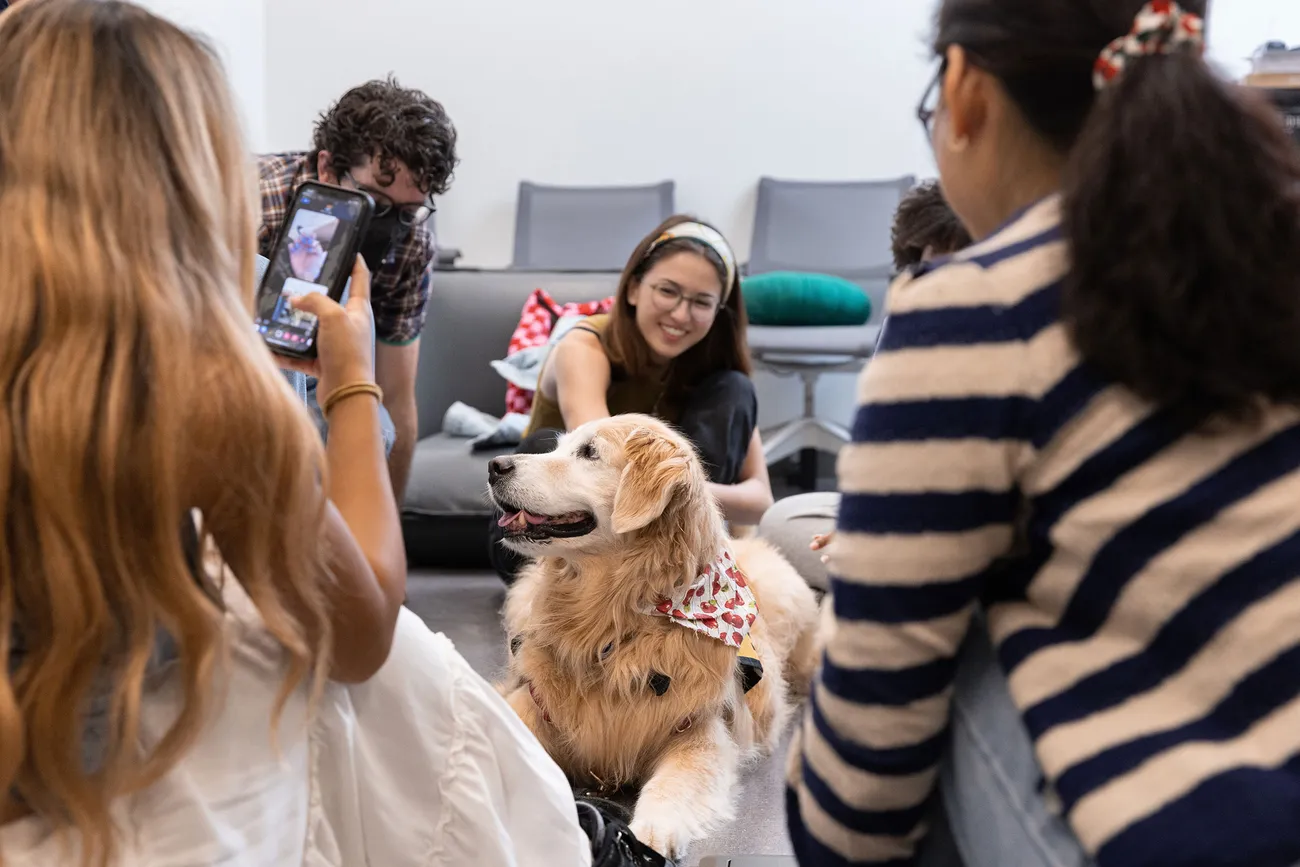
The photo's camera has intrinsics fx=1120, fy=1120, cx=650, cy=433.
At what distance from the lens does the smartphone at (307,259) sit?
1.24 metres

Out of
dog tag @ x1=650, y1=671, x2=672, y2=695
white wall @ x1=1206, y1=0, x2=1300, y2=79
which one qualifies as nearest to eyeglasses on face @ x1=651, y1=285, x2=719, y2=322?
dog tag @ x1=650, y1=671, x2=672, y2=695

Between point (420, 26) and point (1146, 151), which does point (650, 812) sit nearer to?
point (1146, 151)

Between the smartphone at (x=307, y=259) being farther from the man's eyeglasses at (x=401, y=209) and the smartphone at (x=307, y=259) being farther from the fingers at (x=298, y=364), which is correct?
the man's eyeglasses at (x=401, y=209)

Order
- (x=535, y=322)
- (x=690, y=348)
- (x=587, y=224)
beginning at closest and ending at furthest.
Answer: (x=690, y=348) < (x=535, y=322) < (x=587, y=224)

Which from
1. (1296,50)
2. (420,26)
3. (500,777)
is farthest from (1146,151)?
(420,26)

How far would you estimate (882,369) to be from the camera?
0.74 meters

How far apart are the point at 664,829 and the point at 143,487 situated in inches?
44.6

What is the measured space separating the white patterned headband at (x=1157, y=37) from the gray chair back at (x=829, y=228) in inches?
165

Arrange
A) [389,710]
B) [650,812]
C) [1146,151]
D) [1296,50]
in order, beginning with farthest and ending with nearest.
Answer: [1296,50], [650,812], [389,710], [1146,151]

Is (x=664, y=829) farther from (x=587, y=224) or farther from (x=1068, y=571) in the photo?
(x=587, y=224)

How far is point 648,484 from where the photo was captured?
1.86m

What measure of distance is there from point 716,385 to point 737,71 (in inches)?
121

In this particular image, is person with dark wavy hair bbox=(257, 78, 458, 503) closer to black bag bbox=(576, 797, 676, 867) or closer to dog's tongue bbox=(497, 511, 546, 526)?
dog's tongue bbox=(497, 511, 546, 526)

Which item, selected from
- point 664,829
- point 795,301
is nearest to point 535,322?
point 795,301
